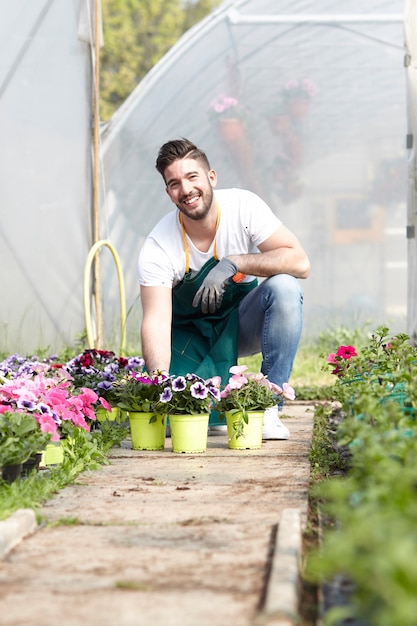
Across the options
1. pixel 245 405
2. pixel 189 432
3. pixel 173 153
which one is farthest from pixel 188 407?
pixel 173 153

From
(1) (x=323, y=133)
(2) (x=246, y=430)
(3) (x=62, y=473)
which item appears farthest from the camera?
(1) (x=323, y=133)

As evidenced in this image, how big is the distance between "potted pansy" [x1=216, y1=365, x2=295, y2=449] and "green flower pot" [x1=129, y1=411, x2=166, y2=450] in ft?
0.71

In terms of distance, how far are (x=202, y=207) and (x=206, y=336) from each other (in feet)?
1.91

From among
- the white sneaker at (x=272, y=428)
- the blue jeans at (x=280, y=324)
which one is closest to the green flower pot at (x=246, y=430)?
the white sneaker at (x=272, y=428)

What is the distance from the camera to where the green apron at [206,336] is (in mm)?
3783

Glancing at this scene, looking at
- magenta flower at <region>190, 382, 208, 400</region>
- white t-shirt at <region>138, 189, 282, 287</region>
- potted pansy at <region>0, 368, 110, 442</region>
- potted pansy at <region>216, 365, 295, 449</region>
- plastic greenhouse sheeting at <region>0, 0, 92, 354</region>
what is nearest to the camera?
potted pansy at <region>0, 368, 110, 442</region>

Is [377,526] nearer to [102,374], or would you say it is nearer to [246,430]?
[246,430]

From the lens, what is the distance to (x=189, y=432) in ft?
10.4

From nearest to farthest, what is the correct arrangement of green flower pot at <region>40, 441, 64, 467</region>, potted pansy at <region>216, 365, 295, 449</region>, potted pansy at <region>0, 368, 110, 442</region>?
potted pansy at <region>0, 368, 110, 442</region>, green flower pot at <region>40, 441, 64, 467</region>, potted pansy at <region>216, 365, 295, 449</region>

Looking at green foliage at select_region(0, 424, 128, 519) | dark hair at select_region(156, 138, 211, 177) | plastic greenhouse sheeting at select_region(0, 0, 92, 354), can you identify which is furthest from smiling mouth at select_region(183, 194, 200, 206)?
plastic greenhouse sheeting at select_region(0, 0, 92, 354)

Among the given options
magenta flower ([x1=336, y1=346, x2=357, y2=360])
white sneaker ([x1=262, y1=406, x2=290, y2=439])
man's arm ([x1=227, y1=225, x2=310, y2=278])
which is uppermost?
man's arm ([x1=227, y1=225, x2=310, y2=278])

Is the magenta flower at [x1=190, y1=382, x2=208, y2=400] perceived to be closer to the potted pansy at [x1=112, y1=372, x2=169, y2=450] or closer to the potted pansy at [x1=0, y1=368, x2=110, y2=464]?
the potted pansy at [x1=112, y1=372, x2=169, y2=450]

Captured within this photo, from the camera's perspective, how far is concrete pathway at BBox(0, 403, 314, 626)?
1482 mm

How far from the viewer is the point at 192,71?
6824mm
